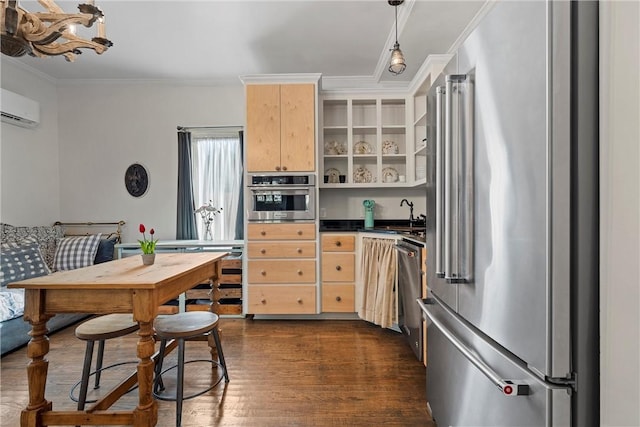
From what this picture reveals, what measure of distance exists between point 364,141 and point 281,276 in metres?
1.92

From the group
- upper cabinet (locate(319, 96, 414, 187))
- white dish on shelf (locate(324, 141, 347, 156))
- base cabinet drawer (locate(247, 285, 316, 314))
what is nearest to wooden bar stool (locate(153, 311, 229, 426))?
base cabinet drawer (locate(247, 285, 316, 314))

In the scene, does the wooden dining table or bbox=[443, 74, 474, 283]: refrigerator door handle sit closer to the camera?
bbox=[443, 74, 474, 283]: refrigerator door handle

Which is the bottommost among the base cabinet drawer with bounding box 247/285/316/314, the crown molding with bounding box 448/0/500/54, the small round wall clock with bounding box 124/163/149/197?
the base cabinet drawer with bounding box 247/285/316/314

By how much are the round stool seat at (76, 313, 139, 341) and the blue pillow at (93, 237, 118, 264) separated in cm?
213

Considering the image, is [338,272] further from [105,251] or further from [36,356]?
[105,251]

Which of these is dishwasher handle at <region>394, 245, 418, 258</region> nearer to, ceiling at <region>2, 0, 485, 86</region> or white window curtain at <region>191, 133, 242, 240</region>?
ceiling at <region>2, 0, 485, 86</region>

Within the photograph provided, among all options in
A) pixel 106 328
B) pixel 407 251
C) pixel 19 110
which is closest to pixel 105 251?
pixel 19 110

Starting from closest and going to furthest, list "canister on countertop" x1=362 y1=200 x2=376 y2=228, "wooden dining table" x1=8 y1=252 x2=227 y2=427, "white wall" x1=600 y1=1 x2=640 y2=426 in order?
1. "white wall" x1=600 y1=1 x2=640 y2=426
2. "wooden dining table" x1=8 y1=252 x2=227 y2=427
3. "canister on countertop" x1=362 y1=200 x2=376 y2=228

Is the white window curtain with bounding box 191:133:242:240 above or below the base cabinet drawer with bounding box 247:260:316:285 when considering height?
above

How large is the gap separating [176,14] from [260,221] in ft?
6.55

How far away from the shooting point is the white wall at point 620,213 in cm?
71

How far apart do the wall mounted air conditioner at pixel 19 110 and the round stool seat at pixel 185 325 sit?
10.9 feet

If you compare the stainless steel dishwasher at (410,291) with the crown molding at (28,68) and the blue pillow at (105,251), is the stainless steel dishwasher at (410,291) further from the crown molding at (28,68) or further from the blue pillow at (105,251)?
the crown molding at (28,68)

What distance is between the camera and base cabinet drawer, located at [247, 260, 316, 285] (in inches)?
129
